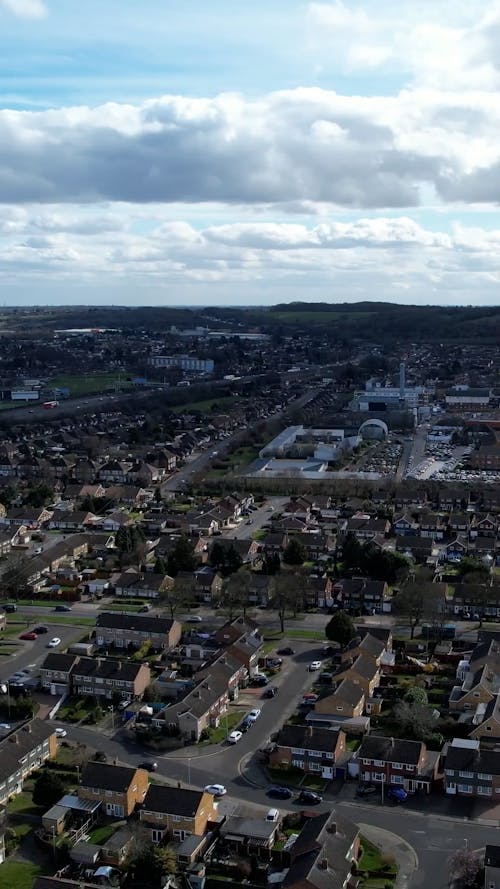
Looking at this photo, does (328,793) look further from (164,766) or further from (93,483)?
(93,483)

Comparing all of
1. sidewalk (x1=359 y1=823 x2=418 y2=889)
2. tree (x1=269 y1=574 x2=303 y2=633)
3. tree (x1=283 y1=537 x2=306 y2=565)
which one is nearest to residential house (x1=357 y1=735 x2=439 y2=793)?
sidewalk (x1=359 y1=823 x2=418 y2=889)

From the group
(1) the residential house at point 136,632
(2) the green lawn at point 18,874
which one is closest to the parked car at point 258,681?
(1) the residential house at point 136,632

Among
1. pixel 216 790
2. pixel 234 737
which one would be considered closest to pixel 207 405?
pixel 234 737

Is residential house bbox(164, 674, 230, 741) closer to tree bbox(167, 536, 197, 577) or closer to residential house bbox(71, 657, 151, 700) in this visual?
residential house bbox(71, 657, 151, 700)

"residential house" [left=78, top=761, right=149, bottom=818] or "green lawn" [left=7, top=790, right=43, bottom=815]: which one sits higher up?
"residential house" [left=78, top=761, right=149, bottom=818]

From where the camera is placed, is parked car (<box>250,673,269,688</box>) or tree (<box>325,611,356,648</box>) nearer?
parked car (<box>250,673,269,688</box>)

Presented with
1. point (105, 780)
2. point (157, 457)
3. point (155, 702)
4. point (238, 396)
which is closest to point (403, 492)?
point (157, 457)
